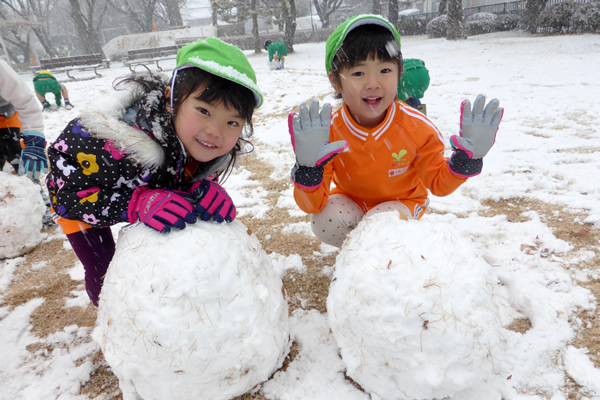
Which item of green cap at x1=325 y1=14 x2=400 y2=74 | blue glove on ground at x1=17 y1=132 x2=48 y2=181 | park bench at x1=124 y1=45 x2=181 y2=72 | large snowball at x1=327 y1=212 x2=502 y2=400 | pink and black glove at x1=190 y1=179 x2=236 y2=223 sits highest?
park bench at x1=124 y1=45 x2=181 y2=72

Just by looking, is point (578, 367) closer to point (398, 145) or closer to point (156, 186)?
point (398, 145)

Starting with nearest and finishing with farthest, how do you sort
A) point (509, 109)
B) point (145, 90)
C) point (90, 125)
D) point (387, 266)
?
point (387, 266) < point (90, 125) < point (145, 90) < point (509, 109)

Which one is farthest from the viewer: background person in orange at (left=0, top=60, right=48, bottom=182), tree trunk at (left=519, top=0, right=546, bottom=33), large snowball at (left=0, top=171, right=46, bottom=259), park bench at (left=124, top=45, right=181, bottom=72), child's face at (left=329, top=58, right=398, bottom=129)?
park bench at (left=124, top=45, right=181, bottom=72)

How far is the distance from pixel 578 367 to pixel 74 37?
53.2 metres

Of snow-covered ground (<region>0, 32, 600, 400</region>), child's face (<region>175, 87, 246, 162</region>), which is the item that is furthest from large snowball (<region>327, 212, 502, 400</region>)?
child's face (<region>175, 87, 246, 162</region>)

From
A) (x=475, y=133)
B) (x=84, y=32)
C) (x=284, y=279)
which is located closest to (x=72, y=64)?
(x=84, y=32)

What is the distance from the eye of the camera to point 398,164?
2162mm

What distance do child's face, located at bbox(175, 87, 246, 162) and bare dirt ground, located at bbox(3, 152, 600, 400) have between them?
1.10m

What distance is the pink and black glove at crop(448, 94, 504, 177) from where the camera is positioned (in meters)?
1.77

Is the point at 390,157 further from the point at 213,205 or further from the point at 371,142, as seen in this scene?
the point at 213,205

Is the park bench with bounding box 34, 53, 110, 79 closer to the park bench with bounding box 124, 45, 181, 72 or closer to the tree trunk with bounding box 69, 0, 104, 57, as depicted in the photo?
the park bench with bounding box 124, 45, 181, 72

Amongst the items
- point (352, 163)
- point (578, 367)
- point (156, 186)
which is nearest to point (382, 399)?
point (578, 367)

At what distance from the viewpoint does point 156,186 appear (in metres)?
1.95

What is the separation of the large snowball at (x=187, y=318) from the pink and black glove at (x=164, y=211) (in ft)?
0.14
